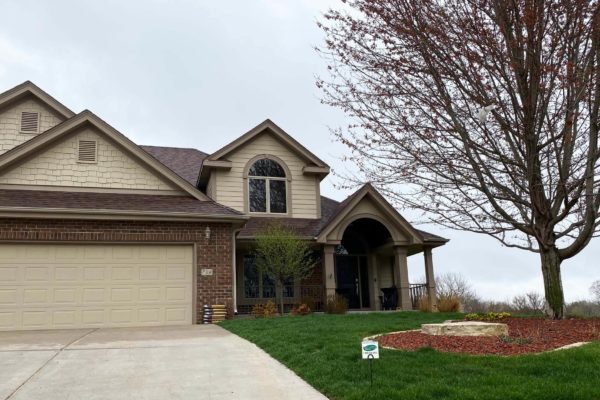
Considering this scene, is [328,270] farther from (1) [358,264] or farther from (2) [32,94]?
(2) [32,94]

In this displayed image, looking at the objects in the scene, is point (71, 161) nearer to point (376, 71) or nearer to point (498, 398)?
point (376, 71)

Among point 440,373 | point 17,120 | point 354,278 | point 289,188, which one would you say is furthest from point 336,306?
point 17,120

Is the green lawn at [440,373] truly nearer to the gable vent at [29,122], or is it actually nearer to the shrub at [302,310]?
the shrub at [302,310]

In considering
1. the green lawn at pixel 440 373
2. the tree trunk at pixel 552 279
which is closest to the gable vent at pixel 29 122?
the green lawn at pixel 440 373

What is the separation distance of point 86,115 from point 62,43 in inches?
139

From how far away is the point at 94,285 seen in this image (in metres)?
13.8

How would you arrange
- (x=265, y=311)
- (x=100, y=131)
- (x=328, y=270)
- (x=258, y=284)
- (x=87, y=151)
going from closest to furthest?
(x=87, y=151) < (x=100, y=131) < (x=265, y=311) < (x=328, y=270) < (x=258, y=284)

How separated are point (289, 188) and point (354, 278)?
13.3 ft

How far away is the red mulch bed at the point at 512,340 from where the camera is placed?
7734mm

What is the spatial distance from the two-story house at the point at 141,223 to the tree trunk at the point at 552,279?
6.56 metres

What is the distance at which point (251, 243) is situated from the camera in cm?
1731

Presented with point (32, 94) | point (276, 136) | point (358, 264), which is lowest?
point (358, 264)

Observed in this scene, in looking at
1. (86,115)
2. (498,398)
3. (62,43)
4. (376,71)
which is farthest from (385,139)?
(62,43)

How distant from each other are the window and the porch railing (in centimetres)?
438
